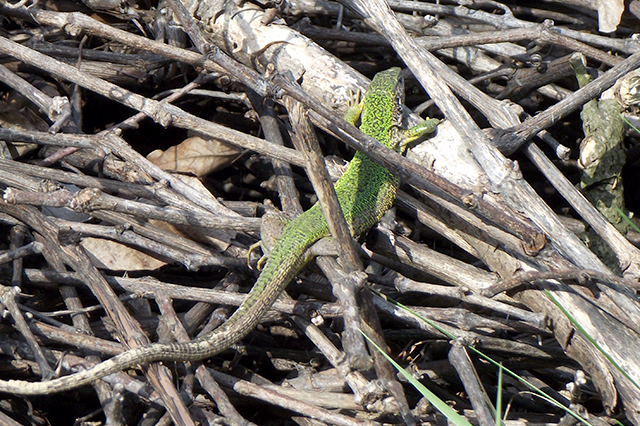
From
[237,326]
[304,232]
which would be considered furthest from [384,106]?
[237,326]

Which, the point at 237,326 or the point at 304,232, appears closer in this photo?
the point at 237,326

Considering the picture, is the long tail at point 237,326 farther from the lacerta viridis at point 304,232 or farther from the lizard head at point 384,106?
the lizard head at point 384,106

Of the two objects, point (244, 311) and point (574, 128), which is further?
point (574, 128)

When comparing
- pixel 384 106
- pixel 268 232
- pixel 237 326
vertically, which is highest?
pixel 384 106

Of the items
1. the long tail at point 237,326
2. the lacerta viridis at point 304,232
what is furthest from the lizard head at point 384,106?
the long tail at point 237,326

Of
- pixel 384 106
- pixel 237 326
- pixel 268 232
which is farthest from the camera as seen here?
pixel 384 106

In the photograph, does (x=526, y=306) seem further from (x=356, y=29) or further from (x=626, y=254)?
A: (x=356, y=29)

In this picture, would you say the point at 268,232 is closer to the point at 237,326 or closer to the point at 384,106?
the point at 237,326

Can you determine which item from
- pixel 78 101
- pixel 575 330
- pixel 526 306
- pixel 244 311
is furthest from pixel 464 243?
pixel 78 101
